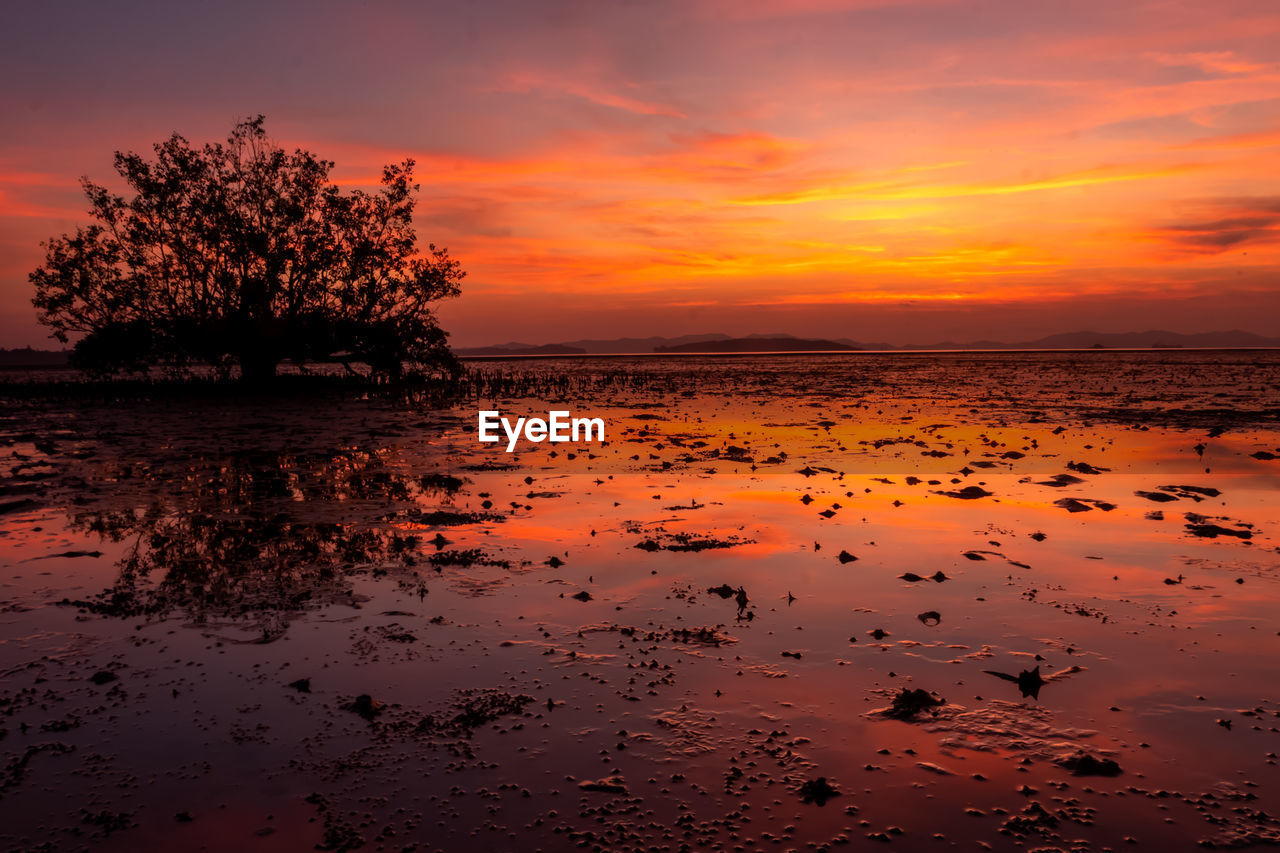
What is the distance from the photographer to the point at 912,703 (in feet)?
18.4

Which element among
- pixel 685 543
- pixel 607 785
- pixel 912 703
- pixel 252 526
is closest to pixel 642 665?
pixel 607 785

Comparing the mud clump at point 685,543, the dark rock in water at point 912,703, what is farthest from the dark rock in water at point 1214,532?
the dark rock in water at point 912,703

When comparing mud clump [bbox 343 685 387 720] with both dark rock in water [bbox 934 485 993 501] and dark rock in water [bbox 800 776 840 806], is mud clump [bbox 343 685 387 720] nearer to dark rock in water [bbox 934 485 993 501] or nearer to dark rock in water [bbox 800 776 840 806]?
dark rock in water [bbox 800 776 840 806]

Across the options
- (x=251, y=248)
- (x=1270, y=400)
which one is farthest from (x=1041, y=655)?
(x=251, y=248)

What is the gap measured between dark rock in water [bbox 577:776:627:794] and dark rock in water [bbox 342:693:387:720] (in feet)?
5.85

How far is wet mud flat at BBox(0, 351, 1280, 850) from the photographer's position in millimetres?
4336

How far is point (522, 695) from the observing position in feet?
18.9

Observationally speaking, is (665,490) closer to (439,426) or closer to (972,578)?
(972,578)

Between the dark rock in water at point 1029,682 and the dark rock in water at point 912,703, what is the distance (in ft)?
2.27

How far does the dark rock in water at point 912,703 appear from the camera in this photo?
5480 millimetres

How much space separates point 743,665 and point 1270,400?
4145 centimetres

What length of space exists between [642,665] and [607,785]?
A: 5.81 ft

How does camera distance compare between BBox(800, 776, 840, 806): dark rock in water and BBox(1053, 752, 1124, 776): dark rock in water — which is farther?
BBox(1053, 752, 1124, 776): dark rock in water

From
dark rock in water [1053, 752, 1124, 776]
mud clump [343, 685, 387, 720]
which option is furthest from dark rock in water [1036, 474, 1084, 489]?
mud clump [343, 685, 387, 720]
